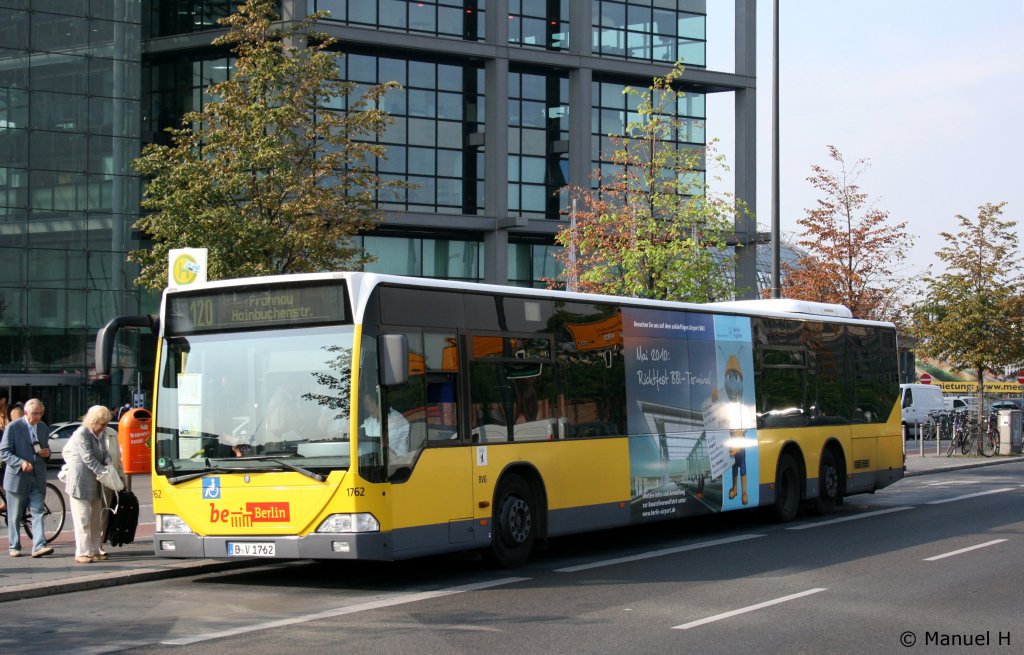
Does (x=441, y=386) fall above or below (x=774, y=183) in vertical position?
below

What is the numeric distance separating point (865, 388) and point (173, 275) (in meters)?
12.1

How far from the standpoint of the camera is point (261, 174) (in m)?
29.3

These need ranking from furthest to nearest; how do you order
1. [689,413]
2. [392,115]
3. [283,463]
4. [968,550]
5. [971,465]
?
[392,115]
[971,465]
[689,413]
[968,550]
[283,463]

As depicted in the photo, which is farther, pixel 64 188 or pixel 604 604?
pixel 64 188

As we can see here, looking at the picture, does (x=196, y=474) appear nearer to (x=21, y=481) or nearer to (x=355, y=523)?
(x=355, y=523)

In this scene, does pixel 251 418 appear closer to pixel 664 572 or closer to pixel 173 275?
pixel 173 275

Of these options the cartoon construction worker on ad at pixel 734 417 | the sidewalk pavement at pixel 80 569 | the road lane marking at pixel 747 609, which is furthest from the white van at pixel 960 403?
the road lane marking at pixel 747 609

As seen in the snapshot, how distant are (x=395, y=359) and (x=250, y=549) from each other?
2.30 metres

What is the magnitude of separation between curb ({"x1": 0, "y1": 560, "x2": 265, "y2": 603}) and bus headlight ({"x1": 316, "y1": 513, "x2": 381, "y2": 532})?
2.56 m

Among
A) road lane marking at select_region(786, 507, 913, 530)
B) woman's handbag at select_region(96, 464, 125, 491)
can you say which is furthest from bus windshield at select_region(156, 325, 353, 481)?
road lane marking at select_region(786, 507, 913, 530)

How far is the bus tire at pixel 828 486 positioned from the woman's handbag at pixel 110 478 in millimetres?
10434

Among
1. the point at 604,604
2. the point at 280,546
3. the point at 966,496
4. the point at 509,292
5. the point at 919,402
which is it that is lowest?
the point at 966,496

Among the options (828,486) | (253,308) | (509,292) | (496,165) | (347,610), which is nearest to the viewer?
(347,610)

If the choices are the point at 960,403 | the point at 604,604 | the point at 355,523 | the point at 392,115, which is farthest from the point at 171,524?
the point at 960,403
